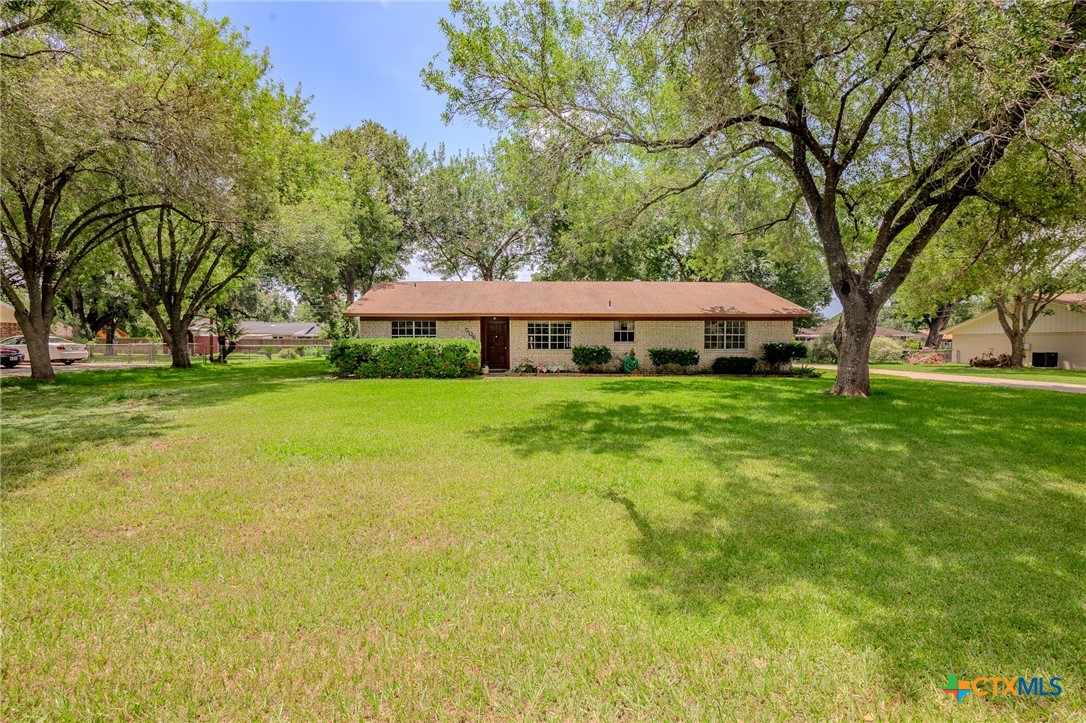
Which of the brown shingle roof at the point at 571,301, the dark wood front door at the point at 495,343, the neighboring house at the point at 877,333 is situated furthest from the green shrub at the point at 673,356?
the neighboring house at the point at 877,333

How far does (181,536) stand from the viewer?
153 inches

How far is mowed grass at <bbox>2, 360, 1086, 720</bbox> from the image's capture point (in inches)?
90.3

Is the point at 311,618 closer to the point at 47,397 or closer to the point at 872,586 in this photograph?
the point at 872,586

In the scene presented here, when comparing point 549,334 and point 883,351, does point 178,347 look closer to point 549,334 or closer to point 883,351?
point 549,334

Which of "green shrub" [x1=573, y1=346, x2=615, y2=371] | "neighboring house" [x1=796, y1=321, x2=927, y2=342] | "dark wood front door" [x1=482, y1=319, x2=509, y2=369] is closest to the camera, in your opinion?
"green shrub" [x1=573, y1=346, x2=615, y2=371]

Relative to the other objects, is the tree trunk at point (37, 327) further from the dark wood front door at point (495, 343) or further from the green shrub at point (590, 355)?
the green shrub at point (590, 355)

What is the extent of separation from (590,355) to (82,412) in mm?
15144

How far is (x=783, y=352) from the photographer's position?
1948 centimetres

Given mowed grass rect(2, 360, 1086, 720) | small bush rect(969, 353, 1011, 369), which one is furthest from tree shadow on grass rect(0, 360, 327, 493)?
small bush rect(969, 353, 1011, 369)

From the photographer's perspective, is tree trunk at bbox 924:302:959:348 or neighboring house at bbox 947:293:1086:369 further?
tree trunk at bbox 924:302:959:348

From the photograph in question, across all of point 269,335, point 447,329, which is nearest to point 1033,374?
point 447,329

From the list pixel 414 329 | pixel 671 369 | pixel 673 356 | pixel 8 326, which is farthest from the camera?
pixel 8 326

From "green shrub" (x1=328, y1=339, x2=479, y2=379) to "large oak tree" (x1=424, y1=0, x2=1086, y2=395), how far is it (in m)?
8.80

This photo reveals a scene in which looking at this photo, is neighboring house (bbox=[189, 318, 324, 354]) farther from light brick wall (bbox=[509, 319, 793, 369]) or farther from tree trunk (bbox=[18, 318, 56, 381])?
light brick wall (bbox=[509, 319, 793, 369])
